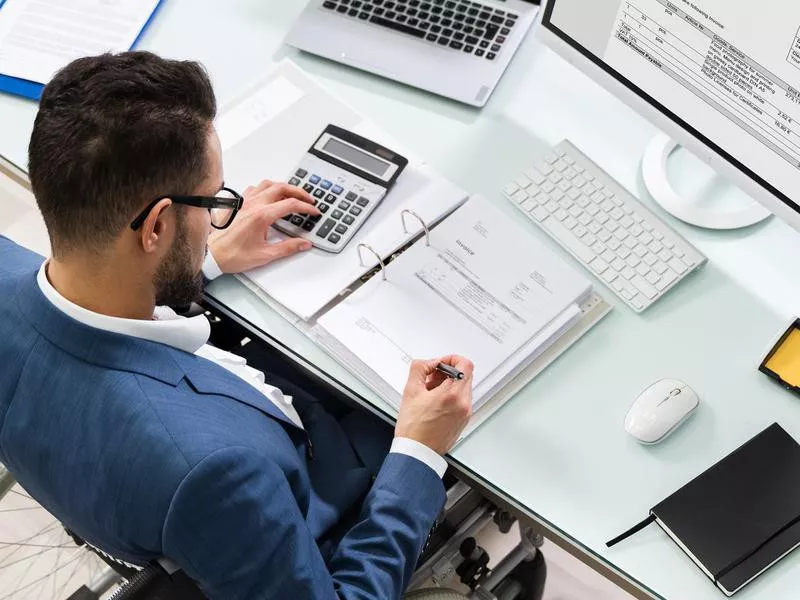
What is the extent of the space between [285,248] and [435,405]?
329mm

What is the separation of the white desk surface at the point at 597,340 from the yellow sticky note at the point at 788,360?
0.02m

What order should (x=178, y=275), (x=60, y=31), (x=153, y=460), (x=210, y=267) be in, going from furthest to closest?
1. (x=60, y=31)
2. (x=210, y=267)
3. (x=178, y=275)
4. (x=153, y=460)

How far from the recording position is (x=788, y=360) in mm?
1305

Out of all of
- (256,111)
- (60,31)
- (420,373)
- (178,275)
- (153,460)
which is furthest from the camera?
(60,31)

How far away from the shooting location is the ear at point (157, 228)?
1080 millimetres

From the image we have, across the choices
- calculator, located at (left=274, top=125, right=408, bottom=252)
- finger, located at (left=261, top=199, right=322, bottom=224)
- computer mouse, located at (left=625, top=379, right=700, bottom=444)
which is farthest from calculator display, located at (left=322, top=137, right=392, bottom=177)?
computer mouse, located at (left=625, top=379, right=700, bottom=444)

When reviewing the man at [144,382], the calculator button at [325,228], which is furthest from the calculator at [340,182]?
the man at [144,382]

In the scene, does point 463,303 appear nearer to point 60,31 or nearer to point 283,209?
point 283,209

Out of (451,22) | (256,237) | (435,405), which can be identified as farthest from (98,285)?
(451,22)

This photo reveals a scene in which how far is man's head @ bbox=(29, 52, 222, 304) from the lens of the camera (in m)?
1.04

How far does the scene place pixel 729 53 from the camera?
1.23 metres

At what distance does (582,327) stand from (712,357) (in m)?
0.17

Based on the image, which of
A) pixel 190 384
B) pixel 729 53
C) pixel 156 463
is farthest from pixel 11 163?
pixel 729 53

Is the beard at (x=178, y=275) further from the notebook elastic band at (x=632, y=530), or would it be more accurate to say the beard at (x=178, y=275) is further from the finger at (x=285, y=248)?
the notebook elastic band at (x=632, y=530)
